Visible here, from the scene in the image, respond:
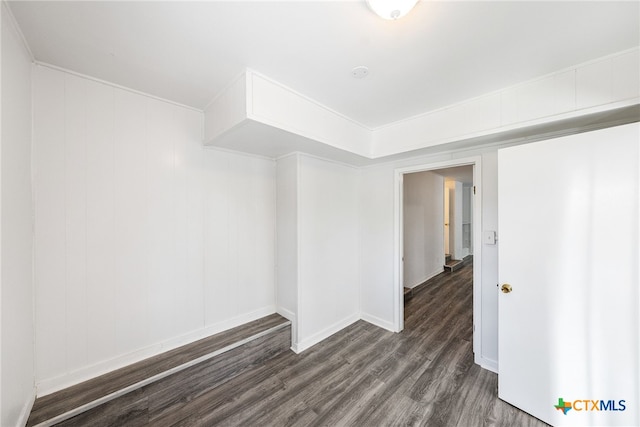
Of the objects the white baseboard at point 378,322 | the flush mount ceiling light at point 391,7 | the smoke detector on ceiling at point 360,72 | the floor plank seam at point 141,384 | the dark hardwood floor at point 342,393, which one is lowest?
the dark hardwood floor at point 342,393

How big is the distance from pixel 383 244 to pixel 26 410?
332 cm

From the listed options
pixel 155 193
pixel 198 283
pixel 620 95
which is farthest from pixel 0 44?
pixel 620 95

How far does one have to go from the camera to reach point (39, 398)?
1.56 meters

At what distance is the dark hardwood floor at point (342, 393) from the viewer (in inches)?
67.3

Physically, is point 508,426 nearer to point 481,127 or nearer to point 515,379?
point 515,379

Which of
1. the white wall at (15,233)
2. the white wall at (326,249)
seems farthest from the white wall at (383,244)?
the white wall at (15,233)

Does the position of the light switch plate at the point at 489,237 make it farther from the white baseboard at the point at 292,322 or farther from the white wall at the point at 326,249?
the white baseboard at the point at 292,322

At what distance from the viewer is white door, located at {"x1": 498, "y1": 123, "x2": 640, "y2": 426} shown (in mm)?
1401

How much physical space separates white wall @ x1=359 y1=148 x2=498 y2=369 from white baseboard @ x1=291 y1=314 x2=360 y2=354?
268mm

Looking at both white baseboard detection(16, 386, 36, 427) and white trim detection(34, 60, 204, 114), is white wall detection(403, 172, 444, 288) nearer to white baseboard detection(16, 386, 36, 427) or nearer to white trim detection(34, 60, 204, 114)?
white trim detection(34, 60, 204, 114)

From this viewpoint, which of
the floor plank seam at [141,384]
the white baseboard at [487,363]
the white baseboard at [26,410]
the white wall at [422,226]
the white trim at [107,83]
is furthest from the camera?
the white wall at [422,226]

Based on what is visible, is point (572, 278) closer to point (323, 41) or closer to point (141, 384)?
point (323, 41)

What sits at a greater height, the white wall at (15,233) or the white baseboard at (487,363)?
the white wall at (15,233)

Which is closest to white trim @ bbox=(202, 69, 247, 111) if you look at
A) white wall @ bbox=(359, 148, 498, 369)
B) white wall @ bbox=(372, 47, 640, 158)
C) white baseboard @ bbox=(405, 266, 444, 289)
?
white wall @ bbox=(372, 47, 640, 158)
